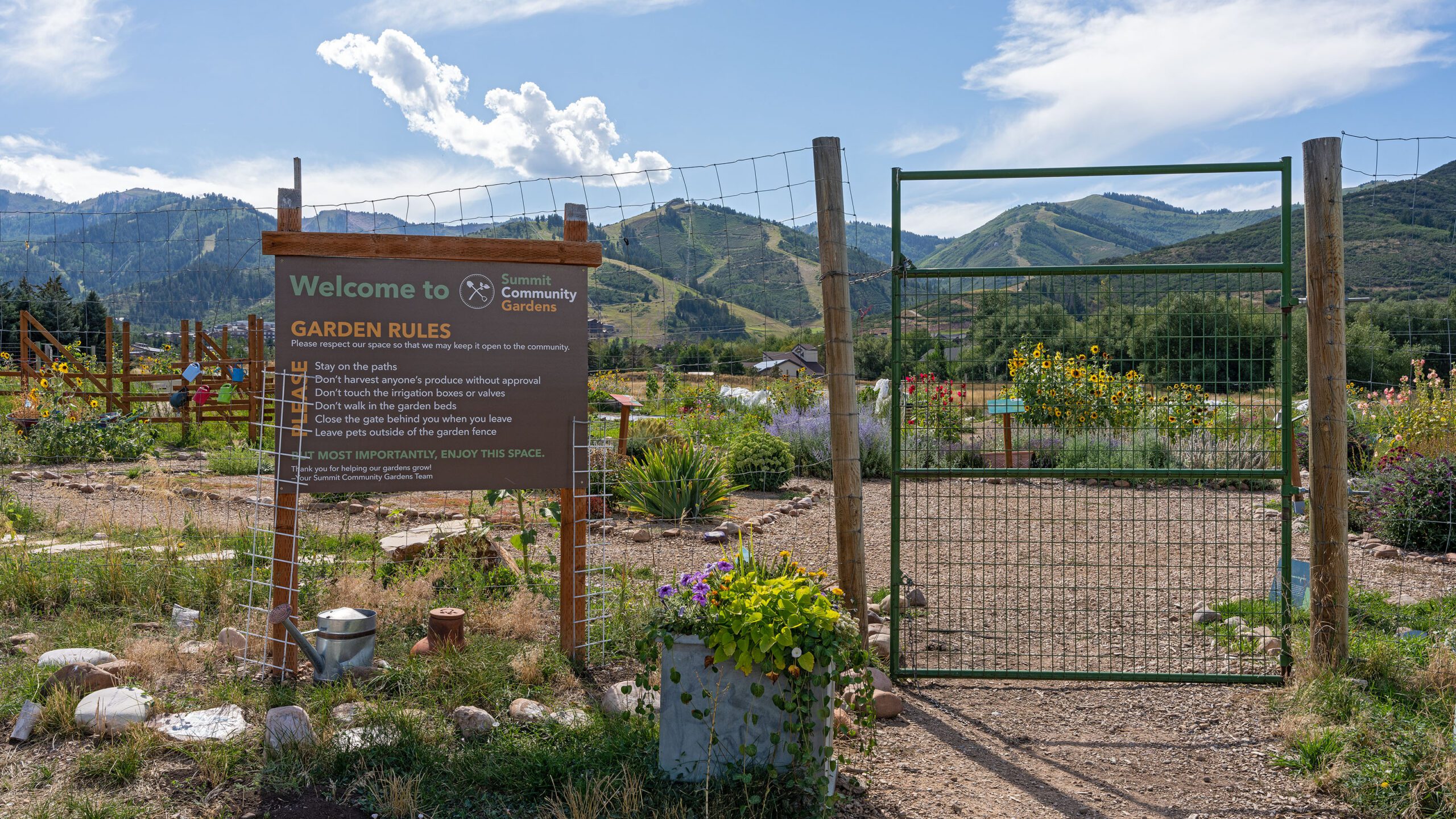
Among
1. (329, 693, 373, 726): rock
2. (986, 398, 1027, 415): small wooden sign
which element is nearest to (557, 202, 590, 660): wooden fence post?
(329, 693, 373, 726): rock

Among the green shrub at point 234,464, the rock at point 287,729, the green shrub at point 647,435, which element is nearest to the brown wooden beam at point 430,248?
the rock at point 287,729

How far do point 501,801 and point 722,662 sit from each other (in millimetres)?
946

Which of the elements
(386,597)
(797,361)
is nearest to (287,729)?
(386,597)

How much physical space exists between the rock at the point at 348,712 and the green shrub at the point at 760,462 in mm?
6575

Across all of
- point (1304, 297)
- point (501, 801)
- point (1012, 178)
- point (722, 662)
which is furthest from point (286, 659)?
point (1304, 297)

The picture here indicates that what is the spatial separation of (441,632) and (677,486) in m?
4.25

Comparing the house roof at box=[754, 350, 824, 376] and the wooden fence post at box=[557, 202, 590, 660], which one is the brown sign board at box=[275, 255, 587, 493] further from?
the house roof at box=[754, 350, 824, 376]

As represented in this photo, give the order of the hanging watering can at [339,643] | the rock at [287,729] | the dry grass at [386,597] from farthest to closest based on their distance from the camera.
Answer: the dry grass at [386,597] → the hanging watering can at [339,643] → the rock at [287,729]

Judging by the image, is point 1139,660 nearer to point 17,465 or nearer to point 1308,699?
point 1308,699

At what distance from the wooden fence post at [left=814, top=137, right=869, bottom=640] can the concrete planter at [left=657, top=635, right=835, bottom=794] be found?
4.12 ft

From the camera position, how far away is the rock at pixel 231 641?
13.9ft

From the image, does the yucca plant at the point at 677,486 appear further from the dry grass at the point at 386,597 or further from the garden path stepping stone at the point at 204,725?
the garden path stepping stone at the point at 204,725

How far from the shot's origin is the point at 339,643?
13.2ft

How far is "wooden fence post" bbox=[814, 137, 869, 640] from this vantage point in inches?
167
